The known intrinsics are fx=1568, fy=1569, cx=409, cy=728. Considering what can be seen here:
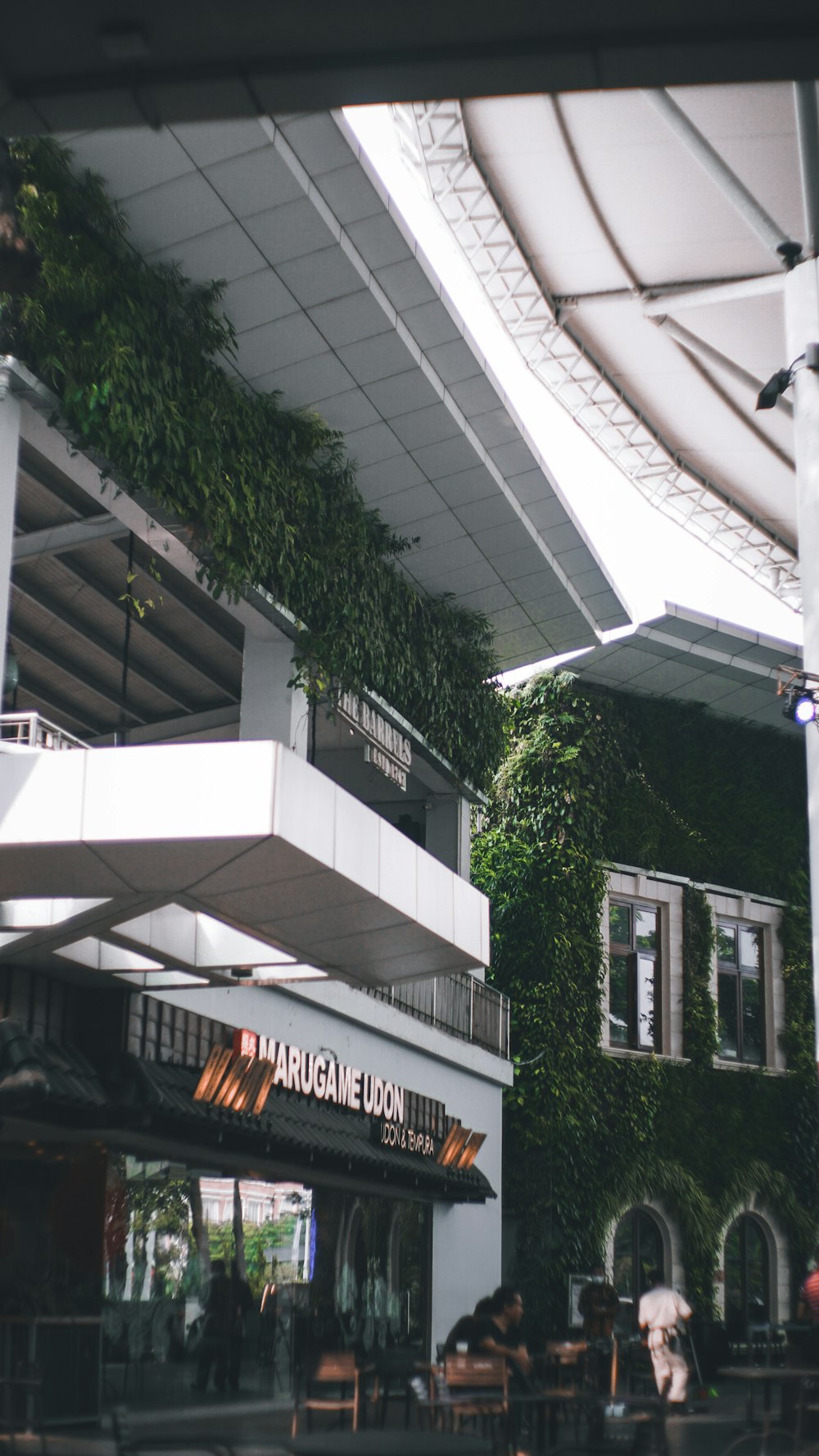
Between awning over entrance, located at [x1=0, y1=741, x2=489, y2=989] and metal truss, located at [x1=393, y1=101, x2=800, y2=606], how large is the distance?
818cm

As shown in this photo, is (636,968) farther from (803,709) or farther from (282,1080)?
(803,709)

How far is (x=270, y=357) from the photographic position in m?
13.2

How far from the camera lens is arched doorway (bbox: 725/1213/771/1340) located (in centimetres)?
2378

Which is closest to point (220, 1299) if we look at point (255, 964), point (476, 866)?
point (255, 964)

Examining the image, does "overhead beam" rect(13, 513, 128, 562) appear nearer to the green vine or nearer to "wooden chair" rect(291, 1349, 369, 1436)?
"wooden chair" rect(291, 1349, 369, 1436)

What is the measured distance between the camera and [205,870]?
9.04 metres

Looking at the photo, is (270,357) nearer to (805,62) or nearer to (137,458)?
(137,458)

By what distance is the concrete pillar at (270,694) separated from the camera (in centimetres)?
1436

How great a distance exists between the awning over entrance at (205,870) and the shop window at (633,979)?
1302cm

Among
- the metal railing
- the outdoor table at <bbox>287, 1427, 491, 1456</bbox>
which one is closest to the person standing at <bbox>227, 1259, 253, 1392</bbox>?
the metal railing

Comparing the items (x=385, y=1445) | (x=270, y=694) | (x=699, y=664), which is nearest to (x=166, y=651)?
(x=270, y=694)

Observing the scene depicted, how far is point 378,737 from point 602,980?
8973mm

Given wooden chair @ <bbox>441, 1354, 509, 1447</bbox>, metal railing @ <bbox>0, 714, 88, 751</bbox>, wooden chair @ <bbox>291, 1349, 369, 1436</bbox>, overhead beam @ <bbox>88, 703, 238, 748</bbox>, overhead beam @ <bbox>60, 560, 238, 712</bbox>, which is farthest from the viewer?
overhead beam @ <bbox>88, 703, 238, 748</bbox>

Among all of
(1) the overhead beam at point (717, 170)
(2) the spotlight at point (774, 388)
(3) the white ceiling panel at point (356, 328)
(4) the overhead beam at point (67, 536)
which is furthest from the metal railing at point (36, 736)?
(1) the overhead beam at point (717, 170)
